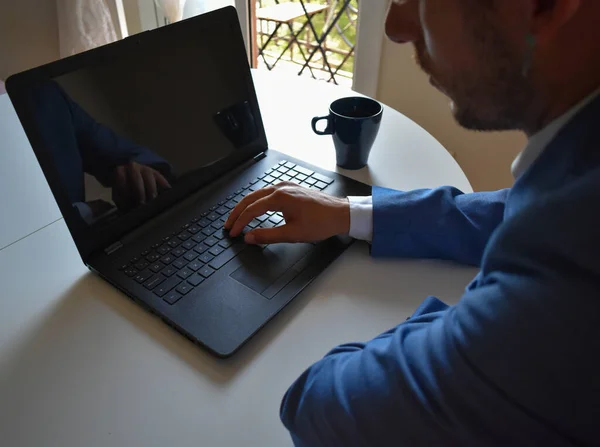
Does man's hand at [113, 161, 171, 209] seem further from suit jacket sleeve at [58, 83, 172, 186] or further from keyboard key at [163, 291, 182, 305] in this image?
keyboard key at [163, 291, 182, 305]

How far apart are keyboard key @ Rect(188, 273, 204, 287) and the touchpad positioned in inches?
1.6

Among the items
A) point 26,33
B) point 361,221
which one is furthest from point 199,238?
point 26,33

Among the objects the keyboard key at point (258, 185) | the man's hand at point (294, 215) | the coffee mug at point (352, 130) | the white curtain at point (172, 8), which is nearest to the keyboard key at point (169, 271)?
the man's hand at point (294, 215)

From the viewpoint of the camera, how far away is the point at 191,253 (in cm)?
69

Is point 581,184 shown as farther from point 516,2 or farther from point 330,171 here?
point 330,171

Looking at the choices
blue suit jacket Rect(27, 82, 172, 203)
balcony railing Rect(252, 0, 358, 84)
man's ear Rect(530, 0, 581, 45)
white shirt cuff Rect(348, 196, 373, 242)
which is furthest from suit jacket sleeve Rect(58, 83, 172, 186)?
balcony railing Rect(252, 0, 358, 84)

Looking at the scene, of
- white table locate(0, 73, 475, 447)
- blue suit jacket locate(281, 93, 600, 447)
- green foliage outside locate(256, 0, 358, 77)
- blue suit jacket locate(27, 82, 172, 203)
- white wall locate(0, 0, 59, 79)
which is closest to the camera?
blue suit jacket locate(281, 93, 600, 447)

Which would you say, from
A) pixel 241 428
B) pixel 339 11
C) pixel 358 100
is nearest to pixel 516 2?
pixel 241 428

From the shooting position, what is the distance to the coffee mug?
870 millimetres

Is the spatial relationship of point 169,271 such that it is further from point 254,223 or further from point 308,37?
point 308,37

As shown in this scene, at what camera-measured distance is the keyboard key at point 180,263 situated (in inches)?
26.2

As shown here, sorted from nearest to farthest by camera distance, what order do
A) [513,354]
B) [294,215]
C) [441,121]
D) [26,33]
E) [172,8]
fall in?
1. [513,354]
2. [294,215]
3. [441,121]
4. [172,8]
5. [26,33]

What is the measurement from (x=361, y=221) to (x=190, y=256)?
0.26m

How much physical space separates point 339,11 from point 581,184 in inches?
63.2
